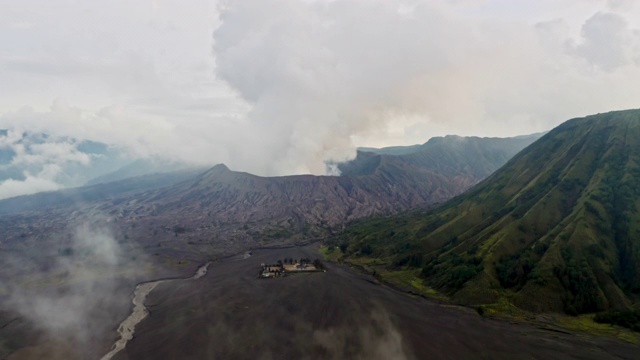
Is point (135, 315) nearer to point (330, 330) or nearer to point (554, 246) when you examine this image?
point (330, 330)

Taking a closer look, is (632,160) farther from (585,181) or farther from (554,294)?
(554,294)

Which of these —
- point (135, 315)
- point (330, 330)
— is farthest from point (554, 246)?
point (135, 315)

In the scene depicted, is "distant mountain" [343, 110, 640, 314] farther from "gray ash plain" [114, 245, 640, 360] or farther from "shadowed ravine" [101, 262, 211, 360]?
"shadowed ravine" [101, 262, 211, 360]

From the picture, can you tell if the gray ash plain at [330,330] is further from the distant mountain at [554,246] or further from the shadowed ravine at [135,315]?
the distant mountain at [554,246]

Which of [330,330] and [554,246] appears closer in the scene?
[330,330]

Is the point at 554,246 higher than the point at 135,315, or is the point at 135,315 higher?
the point at 554,246

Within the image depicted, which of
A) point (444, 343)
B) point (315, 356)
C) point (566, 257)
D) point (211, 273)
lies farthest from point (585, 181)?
point (211, 273)

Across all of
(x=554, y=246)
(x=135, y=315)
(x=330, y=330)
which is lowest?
(x=330, y=330)

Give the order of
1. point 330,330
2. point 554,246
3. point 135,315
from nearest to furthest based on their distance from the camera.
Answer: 1. point 330,330
2. point 135,315
3. point 554,246
